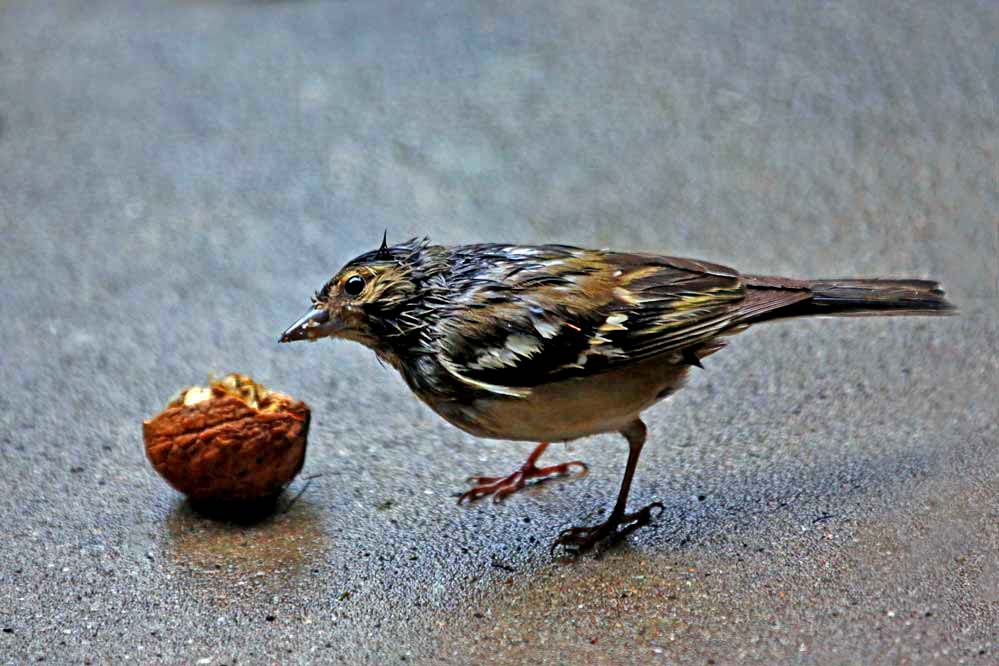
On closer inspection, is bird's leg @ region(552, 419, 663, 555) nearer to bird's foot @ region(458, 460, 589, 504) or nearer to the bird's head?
bird's foot @ region(458, 460, 589, 504)

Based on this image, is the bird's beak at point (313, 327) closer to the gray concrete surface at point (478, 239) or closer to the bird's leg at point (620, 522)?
the gray concrete surface at point (478, 239)

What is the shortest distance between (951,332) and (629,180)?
2.19 meters

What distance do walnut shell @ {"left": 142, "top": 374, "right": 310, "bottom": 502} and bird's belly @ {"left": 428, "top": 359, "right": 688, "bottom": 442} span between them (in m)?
0.60

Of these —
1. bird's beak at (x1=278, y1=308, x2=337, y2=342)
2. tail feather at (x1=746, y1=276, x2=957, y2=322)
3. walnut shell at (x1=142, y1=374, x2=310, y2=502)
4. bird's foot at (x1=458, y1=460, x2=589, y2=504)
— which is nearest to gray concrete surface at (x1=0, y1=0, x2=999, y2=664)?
bird's foot at (x1=458, y1=460, x2=589, y2=504)

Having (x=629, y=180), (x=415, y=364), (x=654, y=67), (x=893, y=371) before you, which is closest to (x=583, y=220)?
(x=629, y=180)

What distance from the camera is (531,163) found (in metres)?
7.21

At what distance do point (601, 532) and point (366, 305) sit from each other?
1115 millimetres

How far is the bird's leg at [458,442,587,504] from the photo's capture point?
15.0 feet

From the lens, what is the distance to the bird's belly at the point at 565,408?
400 cm

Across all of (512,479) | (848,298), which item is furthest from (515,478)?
(848,298)

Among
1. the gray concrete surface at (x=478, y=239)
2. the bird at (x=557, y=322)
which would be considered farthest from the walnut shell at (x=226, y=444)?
the bird at (x=557, y=322)

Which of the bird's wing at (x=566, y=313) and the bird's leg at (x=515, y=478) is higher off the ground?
the bird's wing at (x=566, y=313)

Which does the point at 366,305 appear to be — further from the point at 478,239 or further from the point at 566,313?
the point at 478,239

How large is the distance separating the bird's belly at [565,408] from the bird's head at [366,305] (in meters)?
0.35
